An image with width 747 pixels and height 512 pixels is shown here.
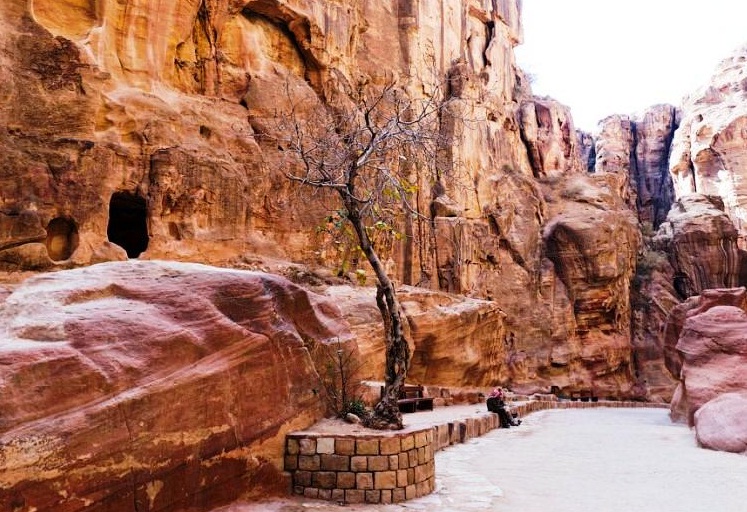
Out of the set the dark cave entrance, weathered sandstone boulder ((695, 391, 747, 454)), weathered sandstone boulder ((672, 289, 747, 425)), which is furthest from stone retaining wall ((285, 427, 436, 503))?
the dark cave entrance

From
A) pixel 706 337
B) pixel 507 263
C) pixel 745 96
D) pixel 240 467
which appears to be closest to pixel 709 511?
pixel 240 467

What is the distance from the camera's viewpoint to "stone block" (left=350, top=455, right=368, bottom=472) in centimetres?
671

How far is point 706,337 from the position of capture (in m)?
16.6

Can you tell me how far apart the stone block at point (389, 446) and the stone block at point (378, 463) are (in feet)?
0.21

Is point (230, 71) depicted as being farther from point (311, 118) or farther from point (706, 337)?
point (706, 337)

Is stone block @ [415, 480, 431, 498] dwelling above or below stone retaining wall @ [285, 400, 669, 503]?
below

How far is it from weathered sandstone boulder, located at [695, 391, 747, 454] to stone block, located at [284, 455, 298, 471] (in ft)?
27.6

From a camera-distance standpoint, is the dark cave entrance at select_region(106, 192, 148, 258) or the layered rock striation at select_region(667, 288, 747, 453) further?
the dark cave entrance at select_region(106, 192, 148, 258)

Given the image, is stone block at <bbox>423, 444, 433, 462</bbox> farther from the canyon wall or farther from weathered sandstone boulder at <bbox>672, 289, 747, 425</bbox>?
weathered sandstone boulder at <bbox>672, 289, 747, 425</bbox>

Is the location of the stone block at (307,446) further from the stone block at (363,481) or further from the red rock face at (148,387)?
the stone block at (363,481)

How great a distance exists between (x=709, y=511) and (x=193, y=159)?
16699 millimetres

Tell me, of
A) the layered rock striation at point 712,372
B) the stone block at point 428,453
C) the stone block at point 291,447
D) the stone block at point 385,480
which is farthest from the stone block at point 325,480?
the layered rock striation at point 712,372

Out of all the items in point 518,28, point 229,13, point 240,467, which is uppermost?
point 518,28

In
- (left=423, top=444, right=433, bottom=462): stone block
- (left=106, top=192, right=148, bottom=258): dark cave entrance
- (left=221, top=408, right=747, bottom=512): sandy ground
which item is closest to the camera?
(left=221, top=408, right=747, bottom=512): sandy ground
